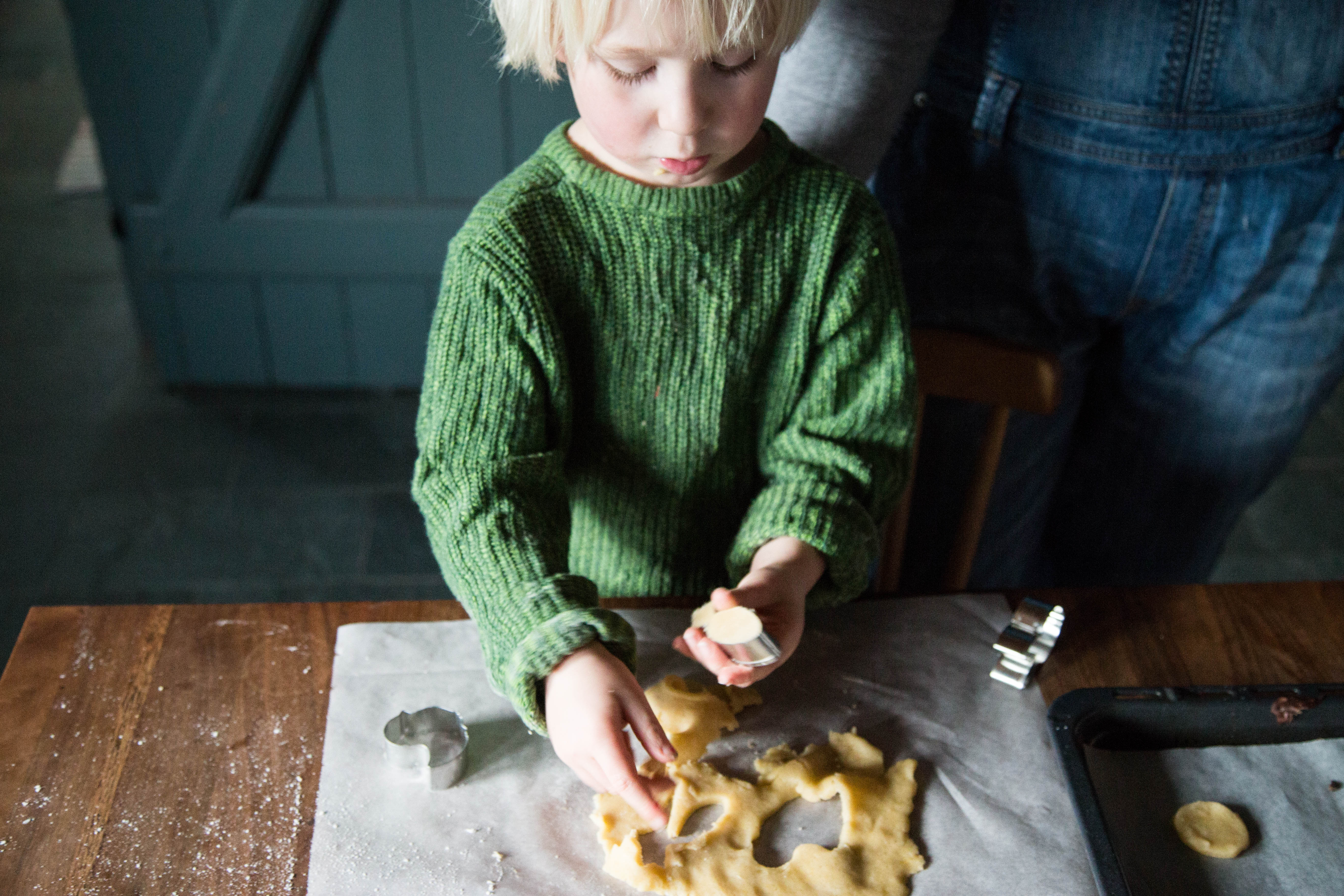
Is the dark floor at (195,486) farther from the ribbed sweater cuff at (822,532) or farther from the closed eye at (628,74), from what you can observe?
the closed eye at (628,74)

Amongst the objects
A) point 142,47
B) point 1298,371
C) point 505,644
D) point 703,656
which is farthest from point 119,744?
point 142,47

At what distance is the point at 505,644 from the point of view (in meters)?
0.68

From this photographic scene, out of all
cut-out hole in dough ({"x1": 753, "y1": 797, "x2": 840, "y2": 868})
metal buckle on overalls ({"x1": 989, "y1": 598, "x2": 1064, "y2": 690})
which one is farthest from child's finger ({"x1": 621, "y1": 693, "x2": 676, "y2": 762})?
metal buckle on overalls ({"x1": 989, "y1": 598, "x2": 1064, "y2": 690})

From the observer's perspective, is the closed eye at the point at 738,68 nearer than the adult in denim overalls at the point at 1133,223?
Yes

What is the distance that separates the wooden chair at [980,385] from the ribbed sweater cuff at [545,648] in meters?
0.36

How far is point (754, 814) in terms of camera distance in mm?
699

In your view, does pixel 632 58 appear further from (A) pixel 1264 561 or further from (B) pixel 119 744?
(A) pixel 1264 561

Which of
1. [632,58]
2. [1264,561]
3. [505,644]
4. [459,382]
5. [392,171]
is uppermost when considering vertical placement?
[632,58]

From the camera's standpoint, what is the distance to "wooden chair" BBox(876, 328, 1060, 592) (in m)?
0.96

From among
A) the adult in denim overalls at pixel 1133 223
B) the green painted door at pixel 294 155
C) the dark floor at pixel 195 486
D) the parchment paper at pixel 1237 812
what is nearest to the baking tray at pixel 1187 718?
the parchment paper at pixel 1237 812

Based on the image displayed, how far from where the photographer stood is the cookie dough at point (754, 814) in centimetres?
66

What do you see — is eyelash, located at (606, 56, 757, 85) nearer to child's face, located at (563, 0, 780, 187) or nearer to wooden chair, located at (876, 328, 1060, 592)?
child's face, located at (563, 0, 780, 187)

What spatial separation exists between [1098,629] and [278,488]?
1.63 m

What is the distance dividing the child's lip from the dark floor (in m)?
1.27
